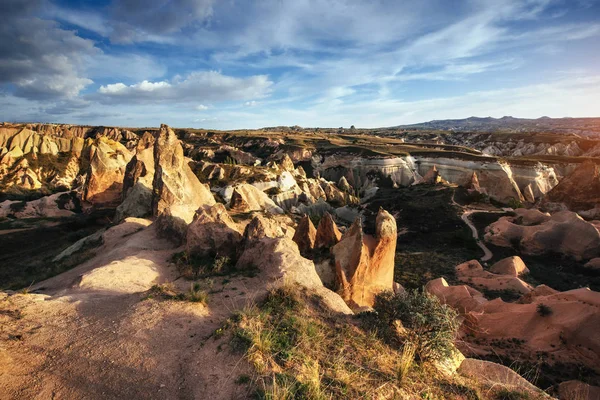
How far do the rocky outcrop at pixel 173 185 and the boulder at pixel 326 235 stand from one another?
8.78 metres

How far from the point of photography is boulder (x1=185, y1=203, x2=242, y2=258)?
50.4 ft

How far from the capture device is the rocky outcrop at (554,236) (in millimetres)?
29578

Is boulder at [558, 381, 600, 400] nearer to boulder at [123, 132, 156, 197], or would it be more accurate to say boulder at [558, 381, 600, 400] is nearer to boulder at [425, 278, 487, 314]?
boulder at [425, 278, 487, 314]

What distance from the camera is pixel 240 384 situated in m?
5.82

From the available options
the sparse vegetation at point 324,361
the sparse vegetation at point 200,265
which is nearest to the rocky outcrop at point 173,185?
the sparse vegetation at point 200,265

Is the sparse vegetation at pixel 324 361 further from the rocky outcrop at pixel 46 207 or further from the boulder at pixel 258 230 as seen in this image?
the rocky outcrop at pixel 46 207

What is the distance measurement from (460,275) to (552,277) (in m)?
8.26

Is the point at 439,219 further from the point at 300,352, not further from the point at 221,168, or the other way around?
the point at 300,352

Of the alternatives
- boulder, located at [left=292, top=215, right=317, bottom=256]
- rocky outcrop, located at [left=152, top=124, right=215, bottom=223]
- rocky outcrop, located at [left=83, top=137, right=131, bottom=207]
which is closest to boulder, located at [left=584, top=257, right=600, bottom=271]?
boulder, located at [left=292, top=215, right=317, bottom=256]

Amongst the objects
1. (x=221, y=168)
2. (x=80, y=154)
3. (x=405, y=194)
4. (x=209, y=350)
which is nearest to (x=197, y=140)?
(x=80, y=154)

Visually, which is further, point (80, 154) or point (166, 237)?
point (80, 154)

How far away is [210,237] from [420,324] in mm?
10853

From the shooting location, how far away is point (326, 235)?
20.4m

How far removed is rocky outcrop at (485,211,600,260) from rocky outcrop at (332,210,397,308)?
24.4 m
